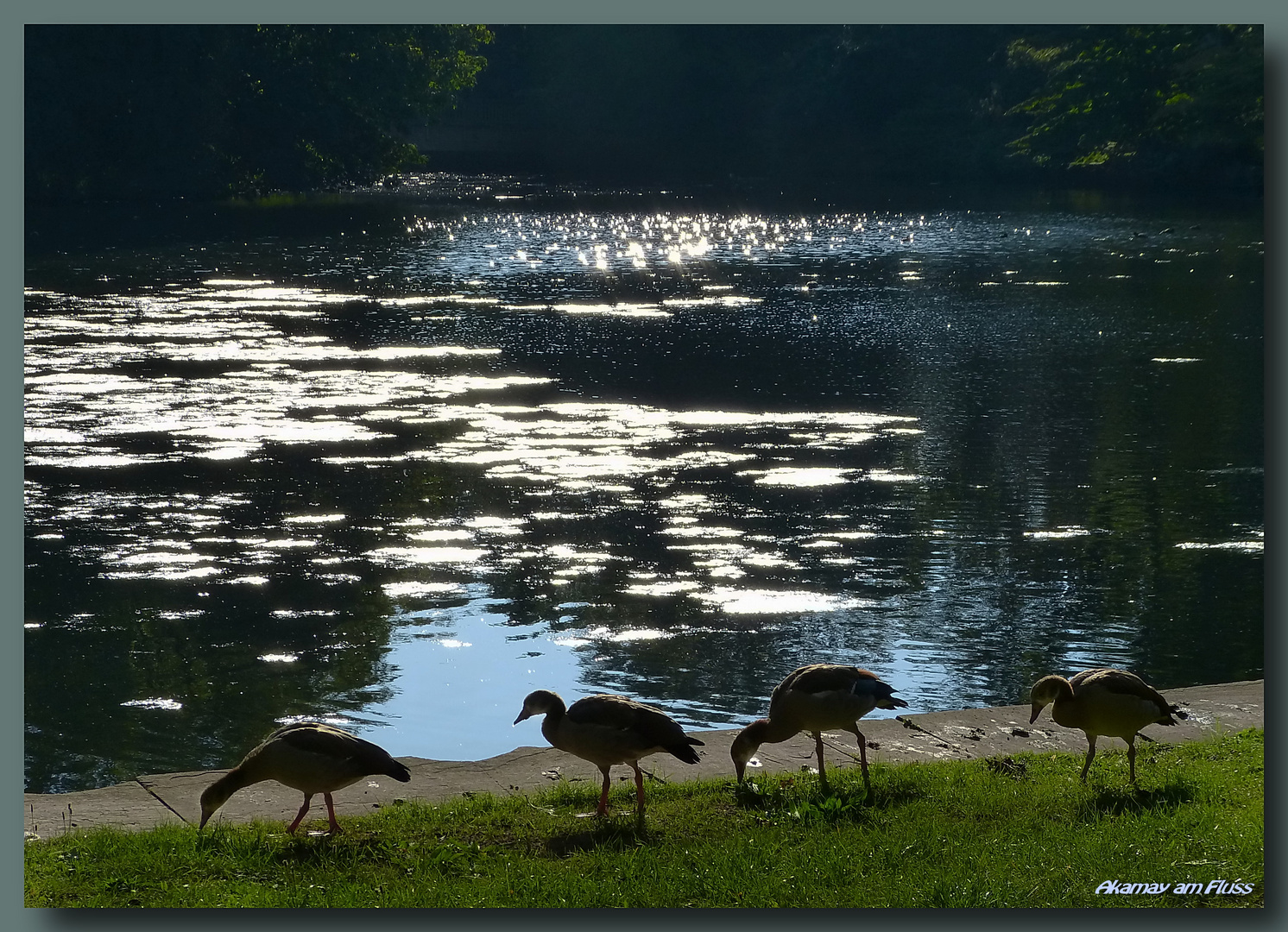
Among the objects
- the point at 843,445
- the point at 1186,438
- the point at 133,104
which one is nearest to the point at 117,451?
the point at 843,445

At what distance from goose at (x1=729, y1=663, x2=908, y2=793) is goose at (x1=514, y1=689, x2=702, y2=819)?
810 mm

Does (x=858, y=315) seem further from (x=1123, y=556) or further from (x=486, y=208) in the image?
(x=486, y=208)

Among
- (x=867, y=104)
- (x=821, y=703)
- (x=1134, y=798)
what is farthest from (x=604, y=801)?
(x=867, y=104)

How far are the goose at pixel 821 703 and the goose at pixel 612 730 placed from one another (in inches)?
31.9

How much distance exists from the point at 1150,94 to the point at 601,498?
3548 cm

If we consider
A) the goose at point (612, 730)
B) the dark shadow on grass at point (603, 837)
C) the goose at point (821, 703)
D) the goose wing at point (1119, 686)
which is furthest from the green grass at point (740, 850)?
the goose wing at point (1119, 686)

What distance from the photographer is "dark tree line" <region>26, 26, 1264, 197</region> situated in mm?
47906

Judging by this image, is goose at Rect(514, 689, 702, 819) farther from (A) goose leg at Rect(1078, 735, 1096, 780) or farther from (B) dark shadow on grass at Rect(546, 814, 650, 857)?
(A) goose leg at Rect(1078, 735, 1096, 780)

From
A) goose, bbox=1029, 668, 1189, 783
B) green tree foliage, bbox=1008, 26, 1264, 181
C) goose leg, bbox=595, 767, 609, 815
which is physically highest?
green tree foliage, bbox=1008, 26, 1264, 181

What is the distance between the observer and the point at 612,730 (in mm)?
7715

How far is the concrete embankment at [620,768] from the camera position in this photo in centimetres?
819

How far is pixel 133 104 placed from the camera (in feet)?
168

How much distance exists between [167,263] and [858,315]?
20.6 m

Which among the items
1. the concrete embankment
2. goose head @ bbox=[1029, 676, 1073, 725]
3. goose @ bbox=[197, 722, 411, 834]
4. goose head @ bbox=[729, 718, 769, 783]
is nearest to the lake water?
the concrete embankment
